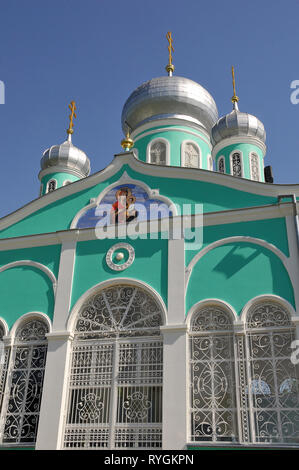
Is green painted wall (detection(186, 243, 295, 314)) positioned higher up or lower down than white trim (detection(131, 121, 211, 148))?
lower down

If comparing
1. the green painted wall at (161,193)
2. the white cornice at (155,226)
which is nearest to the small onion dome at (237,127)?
the green painted wall at (161,193)

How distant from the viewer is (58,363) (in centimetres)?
950

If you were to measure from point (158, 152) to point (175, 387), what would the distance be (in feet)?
23.9

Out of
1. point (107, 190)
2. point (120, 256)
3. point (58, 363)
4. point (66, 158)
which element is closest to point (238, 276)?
point (120, 256)

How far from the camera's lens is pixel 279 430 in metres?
7.90

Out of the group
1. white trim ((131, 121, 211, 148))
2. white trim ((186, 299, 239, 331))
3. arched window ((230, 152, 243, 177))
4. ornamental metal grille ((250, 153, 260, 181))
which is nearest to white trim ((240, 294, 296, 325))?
white trim ((186, 299, 239, 331))

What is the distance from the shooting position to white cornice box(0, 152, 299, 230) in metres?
9.73

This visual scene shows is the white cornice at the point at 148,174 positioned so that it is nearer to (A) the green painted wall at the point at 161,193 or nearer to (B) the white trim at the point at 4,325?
(A) the green painted wall at the point at 161,193

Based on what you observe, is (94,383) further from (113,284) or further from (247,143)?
(247,143)

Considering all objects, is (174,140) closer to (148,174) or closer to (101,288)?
(148,174)

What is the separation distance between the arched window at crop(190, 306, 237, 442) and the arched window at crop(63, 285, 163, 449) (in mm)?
663

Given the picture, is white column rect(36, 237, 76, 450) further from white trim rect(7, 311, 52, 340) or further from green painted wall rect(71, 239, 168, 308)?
white trim rect(7, 311, 52, 340)
